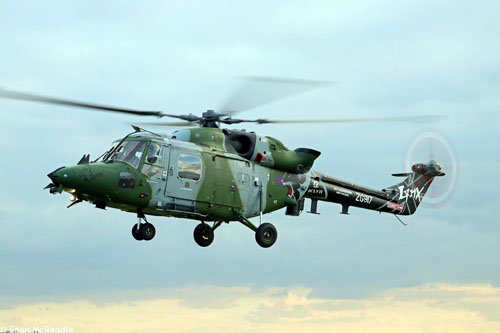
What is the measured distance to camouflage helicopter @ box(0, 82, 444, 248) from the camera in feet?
84.5

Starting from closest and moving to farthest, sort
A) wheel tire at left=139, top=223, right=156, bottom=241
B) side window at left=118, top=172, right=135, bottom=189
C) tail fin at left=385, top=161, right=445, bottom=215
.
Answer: side window at left=118, top=172, right=135, bottom=189 → wheel tire at left=139, top=223, right=156, bottom=241 → tail fin at left=385, top=161, right=445, bottom=215

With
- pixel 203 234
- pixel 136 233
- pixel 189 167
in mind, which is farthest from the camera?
pixel 203 234

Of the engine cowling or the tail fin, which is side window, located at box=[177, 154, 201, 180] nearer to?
the engine cowling

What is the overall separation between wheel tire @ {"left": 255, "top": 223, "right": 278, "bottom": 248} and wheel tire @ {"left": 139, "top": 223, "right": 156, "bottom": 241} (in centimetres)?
443

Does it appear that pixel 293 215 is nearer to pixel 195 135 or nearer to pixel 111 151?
pixel 195 135

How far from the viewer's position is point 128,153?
26484mm

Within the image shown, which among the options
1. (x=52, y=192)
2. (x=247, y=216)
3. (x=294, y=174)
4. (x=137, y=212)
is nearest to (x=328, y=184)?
(x=294, y=174)

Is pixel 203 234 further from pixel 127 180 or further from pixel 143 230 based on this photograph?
pixel 127 180

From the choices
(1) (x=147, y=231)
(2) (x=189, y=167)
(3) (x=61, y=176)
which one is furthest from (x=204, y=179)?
(3) (x=61, y=176)

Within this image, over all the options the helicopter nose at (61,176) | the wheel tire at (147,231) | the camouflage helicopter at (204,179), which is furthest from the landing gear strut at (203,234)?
the helicopter nose at (61,176)

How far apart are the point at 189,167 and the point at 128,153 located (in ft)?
7.76

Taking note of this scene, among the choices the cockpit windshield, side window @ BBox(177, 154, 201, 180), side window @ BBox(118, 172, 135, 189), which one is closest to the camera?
side window @ BBox(118, 172, 135, 189)

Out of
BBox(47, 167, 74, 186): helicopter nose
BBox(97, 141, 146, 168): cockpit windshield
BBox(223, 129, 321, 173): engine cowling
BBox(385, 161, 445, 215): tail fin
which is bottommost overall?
BBox(47, 167, 74, 186): helicopter nose

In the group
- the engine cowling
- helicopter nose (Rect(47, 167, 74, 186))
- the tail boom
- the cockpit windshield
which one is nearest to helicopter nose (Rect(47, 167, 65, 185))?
helicopter nose (Rect(47, 167, 74, 186))
